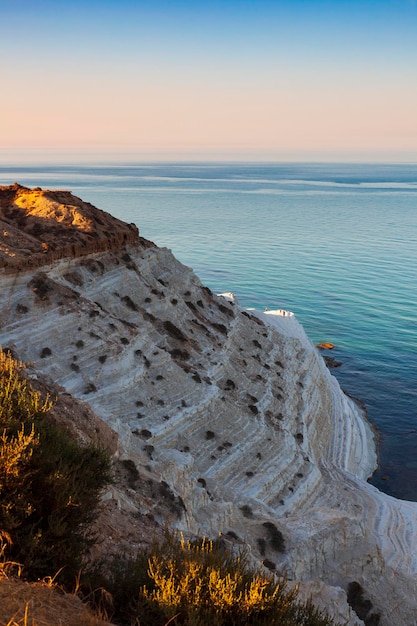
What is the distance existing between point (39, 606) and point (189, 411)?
19690mm

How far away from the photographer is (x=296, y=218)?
555 ft

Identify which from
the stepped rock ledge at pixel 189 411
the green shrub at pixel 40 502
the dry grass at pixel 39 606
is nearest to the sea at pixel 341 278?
the stepped rock ledge at pixel 189 411

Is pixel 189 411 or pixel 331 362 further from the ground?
pixel 189 411

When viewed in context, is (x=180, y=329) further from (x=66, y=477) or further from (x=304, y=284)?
(x=304, y=284)

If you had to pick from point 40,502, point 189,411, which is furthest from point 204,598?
point 189,411

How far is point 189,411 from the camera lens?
28.4 metres

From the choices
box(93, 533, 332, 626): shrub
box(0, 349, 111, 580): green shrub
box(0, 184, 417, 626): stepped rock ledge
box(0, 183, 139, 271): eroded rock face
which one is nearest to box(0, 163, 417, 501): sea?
box(0, 184, 417, 626): stepped rock ledge

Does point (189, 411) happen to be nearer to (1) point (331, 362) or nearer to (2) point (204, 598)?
(2) point (204, 598)

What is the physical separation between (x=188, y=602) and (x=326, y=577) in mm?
14803

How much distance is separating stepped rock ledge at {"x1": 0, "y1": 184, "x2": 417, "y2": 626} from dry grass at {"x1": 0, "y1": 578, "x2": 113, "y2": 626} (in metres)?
4.56

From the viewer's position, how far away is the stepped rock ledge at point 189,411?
66.9ft

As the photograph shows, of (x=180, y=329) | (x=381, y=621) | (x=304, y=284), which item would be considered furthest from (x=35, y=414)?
(x=304, y=284)

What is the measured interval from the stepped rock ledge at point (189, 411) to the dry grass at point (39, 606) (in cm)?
456

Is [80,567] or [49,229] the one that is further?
[49,229]
